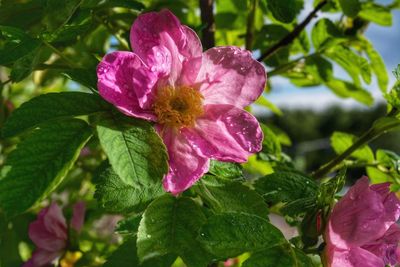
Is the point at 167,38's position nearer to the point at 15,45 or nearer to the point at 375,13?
the point at 15,45

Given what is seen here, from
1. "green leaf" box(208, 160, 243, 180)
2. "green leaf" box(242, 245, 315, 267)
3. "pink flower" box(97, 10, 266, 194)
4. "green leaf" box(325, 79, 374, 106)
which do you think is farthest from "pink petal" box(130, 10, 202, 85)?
"green leaf" box(325, 79, 374, 106)

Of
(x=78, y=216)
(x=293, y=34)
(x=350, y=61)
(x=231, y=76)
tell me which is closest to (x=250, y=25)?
(x=293, y=34)

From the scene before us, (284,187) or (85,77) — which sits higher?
(85,77)

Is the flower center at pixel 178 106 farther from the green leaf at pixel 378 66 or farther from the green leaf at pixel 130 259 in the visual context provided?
the green leaf at pixel 378 66

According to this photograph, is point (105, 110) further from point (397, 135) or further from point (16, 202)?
point (397, 135)

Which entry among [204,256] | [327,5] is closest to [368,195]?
[204,256]

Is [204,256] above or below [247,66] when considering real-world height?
below

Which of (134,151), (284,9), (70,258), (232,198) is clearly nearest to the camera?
(134,151)
